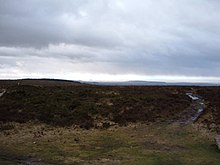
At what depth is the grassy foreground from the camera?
21.6 m

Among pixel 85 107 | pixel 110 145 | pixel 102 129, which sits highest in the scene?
pixel 85 107

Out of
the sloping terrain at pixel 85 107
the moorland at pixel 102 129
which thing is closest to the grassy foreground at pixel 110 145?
the moorland at pixel 102 129

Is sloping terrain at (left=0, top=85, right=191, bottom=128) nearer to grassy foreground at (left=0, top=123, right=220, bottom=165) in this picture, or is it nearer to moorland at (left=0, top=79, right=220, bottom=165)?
moorland at (left=0, top=79, right=220, bottom=165)

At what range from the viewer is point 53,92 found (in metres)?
52.5

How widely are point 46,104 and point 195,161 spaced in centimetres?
2734

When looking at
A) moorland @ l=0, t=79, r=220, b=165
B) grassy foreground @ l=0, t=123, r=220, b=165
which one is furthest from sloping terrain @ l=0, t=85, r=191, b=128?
grassy foreground @ l=0, t=123, r=220, b=165

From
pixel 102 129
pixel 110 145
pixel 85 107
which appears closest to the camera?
A: pixel 110 145

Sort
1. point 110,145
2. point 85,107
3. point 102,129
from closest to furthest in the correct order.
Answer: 1. point 110,145
2. point 102,129
3. point 85,107

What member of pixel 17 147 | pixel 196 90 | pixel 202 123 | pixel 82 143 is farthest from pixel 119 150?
pixel 196 90

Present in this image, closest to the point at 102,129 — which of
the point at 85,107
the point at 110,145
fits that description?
the point at 110,145

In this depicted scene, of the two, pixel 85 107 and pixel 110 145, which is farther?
pixel 85 107

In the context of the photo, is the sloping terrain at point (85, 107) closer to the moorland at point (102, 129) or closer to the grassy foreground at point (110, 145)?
the moorland at point (102, 129)

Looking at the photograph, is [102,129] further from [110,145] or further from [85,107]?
[85,107]

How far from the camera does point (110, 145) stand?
26.3 metres
